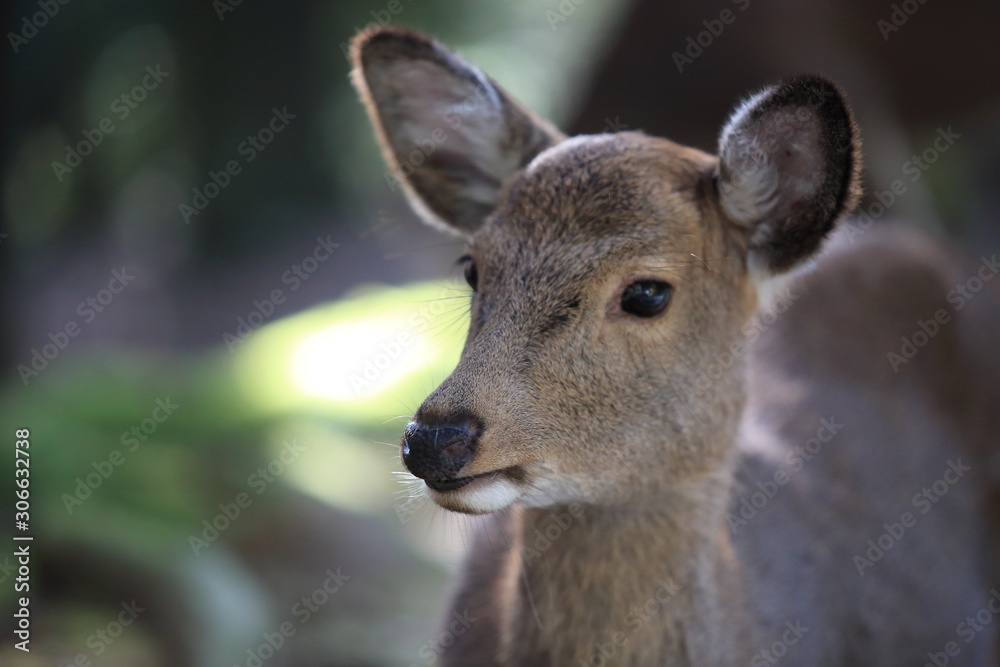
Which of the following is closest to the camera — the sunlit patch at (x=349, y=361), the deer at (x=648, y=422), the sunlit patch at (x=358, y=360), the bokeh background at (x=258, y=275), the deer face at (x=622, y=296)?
the deer face at (x=622, y=296)

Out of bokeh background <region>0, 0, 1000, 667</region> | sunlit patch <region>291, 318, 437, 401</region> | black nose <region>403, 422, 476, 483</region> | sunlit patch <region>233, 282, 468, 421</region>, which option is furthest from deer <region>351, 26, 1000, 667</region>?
sunlit patch <region>291, 318, 437, 401</region>

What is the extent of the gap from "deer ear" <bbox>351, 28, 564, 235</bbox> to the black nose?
1.46 meters

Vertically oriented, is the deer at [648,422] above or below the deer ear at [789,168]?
below

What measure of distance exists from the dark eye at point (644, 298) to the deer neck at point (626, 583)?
0.59 meters

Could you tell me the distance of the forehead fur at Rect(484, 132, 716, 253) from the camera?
3.06 m

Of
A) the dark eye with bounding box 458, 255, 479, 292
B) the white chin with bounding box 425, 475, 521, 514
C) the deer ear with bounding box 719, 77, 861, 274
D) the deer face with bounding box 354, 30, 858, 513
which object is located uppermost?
the deer ear with bounding box 719, 77, 861, 274

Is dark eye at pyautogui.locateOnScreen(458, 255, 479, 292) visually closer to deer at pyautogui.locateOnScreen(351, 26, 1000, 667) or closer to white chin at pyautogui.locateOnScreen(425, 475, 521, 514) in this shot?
deer at pyautogui.locateOnScreen(351, 26, 1000, 667)

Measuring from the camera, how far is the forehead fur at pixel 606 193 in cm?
306

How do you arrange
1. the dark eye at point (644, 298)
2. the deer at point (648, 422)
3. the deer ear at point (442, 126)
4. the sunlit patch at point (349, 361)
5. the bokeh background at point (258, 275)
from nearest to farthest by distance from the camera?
the deer at point (648, 422)
the dark eye at point (644, 298)
the deer ear at point (442, 126)
the bokeh background at point (258, 275)
the sunlit patch at point (349, 361)

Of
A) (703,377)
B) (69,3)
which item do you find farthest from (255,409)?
(69,3)

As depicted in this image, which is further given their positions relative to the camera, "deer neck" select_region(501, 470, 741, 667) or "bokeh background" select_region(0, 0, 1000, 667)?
"bokeh background" select_region(0, 0, 1000, 667)

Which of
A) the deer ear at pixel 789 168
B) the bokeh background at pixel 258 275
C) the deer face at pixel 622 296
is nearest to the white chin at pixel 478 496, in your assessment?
the deer face at pixel 622 296

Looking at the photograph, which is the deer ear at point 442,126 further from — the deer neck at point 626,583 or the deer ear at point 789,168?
the deer neck at point 626,583

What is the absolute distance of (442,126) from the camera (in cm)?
377
